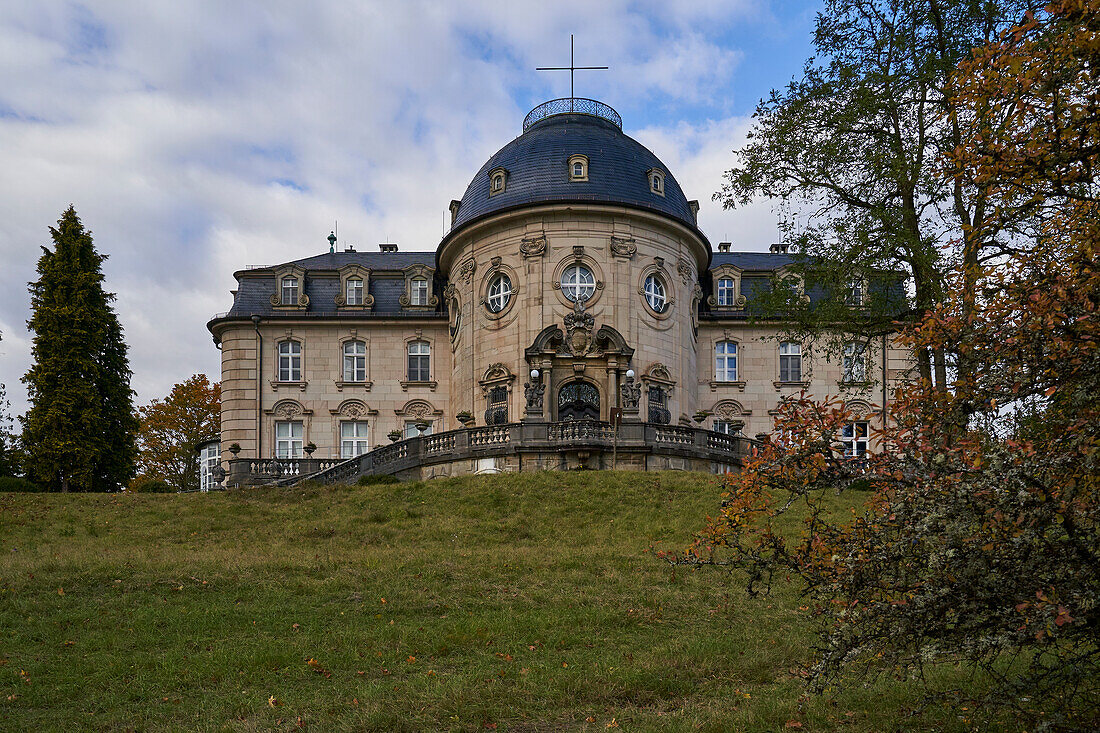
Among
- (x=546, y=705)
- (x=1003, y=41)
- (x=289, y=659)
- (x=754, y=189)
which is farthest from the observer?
(x=754, y=189)

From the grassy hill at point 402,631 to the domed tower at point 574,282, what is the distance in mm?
12733

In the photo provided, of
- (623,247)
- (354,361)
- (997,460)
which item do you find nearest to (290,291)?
(354,361)

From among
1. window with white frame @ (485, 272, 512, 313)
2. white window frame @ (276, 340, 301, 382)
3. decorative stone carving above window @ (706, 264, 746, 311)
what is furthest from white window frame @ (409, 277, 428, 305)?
decorative stone carving above window @ (706, 264, 746, 311)

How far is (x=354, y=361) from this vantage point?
43.2 m

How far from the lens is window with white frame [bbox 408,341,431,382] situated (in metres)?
43.1

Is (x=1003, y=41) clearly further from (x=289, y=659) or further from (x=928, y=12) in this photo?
(x=928, y=12)

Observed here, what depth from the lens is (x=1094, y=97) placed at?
7.18m

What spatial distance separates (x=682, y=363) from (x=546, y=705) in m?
28.9

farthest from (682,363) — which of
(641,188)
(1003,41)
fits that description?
(1003,41)

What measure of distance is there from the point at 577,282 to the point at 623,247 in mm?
2205

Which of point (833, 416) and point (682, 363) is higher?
point (682, 363)

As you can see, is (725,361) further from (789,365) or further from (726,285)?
(726,285)

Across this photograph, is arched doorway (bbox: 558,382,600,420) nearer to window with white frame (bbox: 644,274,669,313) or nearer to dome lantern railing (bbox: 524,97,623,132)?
window with white frame (bbox: 644,274,669,313)

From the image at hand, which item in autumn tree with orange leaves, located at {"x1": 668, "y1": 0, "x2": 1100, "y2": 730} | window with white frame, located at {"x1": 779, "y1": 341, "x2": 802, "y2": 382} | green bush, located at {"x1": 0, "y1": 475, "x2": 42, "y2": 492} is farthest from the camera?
window with white frame, located at {"x1": 779, "y1": 341, "x2": 802, "y2": 382}
